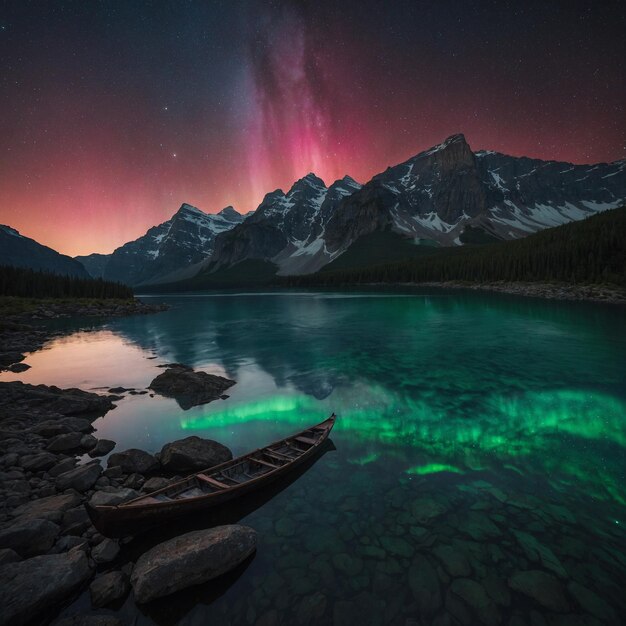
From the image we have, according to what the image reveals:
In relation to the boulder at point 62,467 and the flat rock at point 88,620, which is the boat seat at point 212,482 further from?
the boulder at point 62,467

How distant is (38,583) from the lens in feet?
23.7

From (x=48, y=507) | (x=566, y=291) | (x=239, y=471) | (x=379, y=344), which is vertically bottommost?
(x=379, y=344)

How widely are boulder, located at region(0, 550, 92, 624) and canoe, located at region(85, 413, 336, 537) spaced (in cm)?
90

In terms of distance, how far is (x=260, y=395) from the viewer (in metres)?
24.0

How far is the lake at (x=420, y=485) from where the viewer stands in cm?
765

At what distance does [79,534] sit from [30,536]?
45.6 inches

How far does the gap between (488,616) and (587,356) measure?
34.3 meters

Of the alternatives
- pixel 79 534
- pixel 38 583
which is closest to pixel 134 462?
pixel 79 534

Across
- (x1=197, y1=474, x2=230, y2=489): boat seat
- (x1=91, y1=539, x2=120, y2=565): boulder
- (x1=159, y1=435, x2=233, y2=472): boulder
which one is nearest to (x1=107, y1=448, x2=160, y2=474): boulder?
(x1=159, y1=435, x2=233, y2=472): boulder

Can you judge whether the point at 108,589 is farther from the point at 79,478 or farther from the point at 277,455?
the point at 277,455

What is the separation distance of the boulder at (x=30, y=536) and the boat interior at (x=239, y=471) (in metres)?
2.11

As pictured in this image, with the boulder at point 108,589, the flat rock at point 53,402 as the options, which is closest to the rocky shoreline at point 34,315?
the flat rock at point 53,402

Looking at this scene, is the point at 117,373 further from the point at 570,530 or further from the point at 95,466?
the point at 570,530

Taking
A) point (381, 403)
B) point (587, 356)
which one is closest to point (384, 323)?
point (587, 356)
